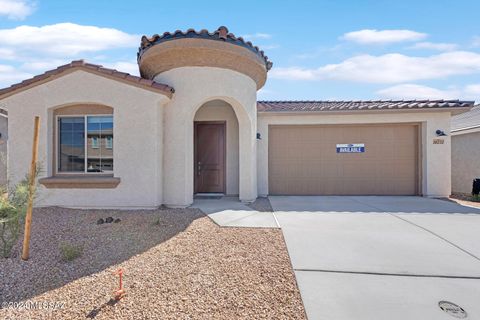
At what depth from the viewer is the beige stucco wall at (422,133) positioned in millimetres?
10367

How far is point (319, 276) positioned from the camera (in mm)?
3717

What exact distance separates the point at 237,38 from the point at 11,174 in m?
8.08

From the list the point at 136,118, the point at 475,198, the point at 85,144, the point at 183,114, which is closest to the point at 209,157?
the point at 183,114

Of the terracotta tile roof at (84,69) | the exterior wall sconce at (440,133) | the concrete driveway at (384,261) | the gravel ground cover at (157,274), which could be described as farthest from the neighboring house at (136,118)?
the exterior wall sconce at (440,133)

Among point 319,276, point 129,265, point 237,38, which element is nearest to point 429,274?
→ point 319,276

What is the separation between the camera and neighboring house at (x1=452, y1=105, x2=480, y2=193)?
481 inches

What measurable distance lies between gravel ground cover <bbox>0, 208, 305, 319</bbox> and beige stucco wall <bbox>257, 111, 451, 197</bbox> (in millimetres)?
5377

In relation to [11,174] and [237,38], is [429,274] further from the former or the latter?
[11,174]

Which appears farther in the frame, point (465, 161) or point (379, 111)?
point (465, 161)

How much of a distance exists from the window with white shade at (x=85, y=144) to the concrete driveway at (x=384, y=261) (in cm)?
556

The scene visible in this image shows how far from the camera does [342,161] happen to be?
433 inches

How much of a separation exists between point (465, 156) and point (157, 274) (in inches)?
600

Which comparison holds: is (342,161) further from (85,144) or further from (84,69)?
(84,69)

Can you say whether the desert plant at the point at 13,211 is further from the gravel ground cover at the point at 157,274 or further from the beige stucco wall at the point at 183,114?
the beige stucco wall at the point at 183,114
